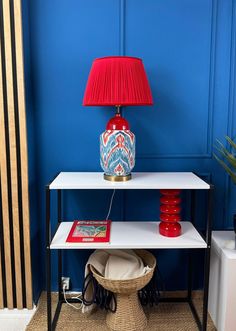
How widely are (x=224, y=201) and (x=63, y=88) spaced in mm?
1192

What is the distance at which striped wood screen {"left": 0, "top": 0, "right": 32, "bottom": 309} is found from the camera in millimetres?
1643

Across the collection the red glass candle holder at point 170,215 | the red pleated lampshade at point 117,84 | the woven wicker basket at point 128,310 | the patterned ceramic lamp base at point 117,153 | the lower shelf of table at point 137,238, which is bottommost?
the woven wicker basket at point 128,310

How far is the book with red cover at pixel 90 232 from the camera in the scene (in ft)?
5.23

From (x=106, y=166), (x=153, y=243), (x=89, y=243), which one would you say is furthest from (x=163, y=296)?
(x=106, y=166)

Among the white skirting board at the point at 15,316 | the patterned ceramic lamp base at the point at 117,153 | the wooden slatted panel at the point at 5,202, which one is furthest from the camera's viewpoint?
the white skirting board at the point at 15,316

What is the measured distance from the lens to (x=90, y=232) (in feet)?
5.52

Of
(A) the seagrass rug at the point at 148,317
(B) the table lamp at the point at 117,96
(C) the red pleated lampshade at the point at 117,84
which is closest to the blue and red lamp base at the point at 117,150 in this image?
(B) the table lamp at the point at 117,96

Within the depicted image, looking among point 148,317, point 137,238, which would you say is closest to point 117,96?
point 137,238

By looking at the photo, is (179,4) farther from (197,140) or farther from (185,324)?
(185,324)

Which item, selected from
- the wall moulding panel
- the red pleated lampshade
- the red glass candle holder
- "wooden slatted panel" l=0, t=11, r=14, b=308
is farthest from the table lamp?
"wooden slatted panel" l=0, t=11, r=14, b=308

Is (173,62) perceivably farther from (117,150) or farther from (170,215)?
(170,215)

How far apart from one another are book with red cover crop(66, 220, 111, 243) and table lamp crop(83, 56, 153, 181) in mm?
298

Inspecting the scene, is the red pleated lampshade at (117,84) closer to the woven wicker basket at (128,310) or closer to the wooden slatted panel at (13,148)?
the wooden slatted panel at (13,148)

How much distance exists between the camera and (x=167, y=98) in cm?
189
